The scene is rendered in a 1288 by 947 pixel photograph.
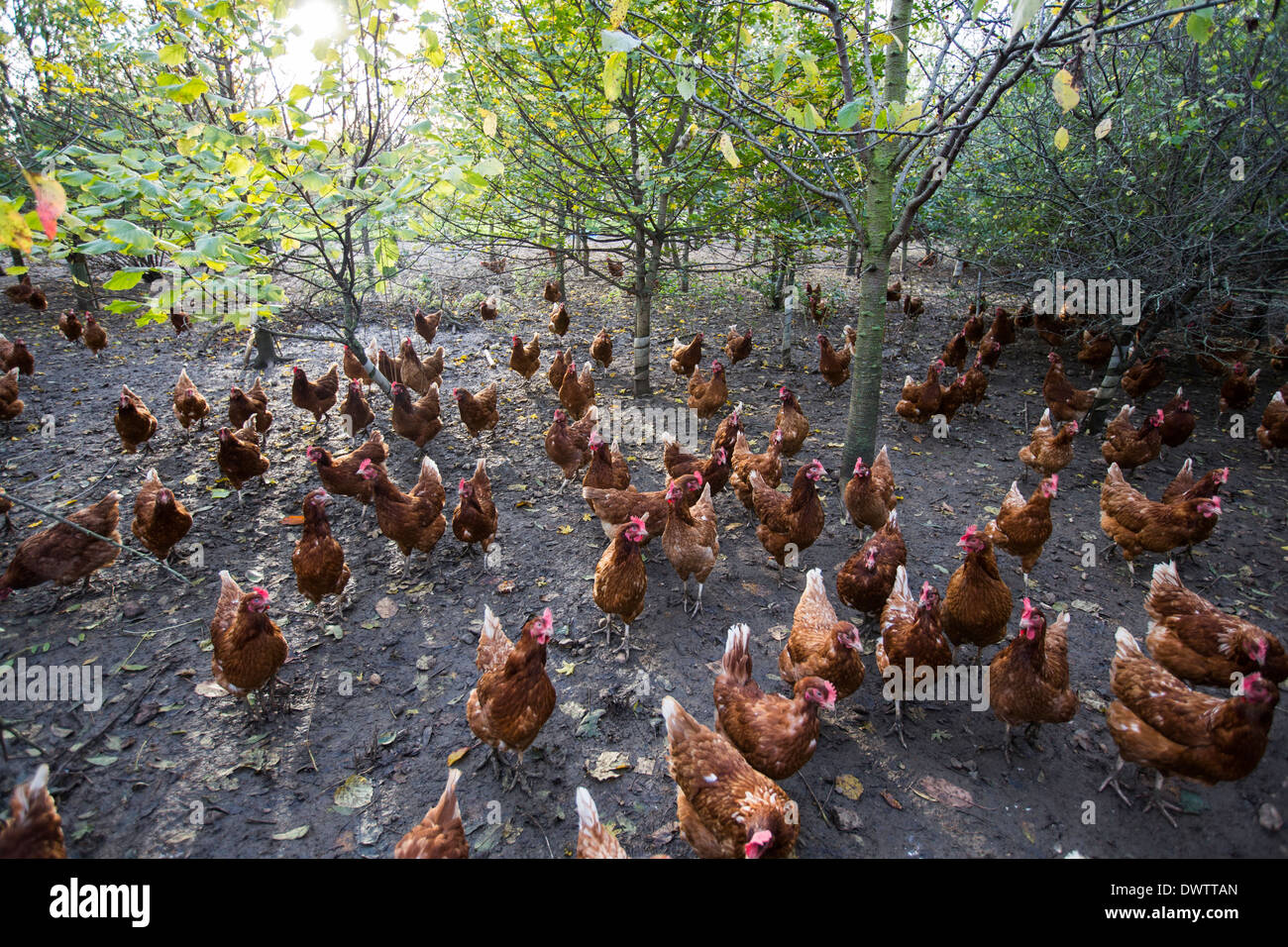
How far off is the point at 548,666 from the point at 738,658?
71.2 inches

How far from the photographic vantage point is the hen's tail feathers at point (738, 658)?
4.02m

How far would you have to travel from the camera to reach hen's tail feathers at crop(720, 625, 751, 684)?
402 cm

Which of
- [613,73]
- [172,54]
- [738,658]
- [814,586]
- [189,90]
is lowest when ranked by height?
[738,658]

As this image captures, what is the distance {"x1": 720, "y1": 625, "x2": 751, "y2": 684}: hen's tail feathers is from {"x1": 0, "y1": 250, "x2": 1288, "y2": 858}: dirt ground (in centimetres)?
70

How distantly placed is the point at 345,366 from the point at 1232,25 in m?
12.1

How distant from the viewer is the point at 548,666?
4.98m

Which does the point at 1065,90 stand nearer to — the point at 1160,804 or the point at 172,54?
the point at 1160,804

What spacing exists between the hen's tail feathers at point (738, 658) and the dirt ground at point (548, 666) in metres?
0.70

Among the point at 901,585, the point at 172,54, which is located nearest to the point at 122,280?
the point at 172,54

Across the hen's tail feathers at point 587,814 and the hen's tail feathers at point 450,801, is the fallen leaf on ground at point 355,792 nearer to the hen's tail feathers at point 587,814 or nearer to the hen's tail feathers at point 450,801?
the hen's tail feathers at point 450,801

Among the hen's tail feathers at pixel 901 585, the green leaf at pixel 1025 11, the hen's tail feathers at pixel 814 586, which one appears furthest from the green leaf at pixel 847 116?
the hen's tail feathers at pixel 901 585

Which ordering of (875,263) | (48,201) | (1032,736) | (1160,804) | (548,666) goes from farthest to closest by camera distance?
(875,263), (548,666), (1032,736), (1160,804), (48,201)

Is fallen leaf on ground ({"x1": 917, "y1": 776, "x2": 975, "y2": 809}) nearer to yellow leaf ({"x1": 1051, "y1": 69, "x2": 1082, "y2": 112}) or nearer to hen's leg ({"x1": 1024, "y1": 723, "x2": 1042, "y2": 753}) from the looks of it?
hen's leg ({"x1": 1024, "y1": 723, "x2": 1042, "y2": 753})

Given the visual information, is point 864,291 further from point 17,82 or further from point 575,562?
point 17,82
